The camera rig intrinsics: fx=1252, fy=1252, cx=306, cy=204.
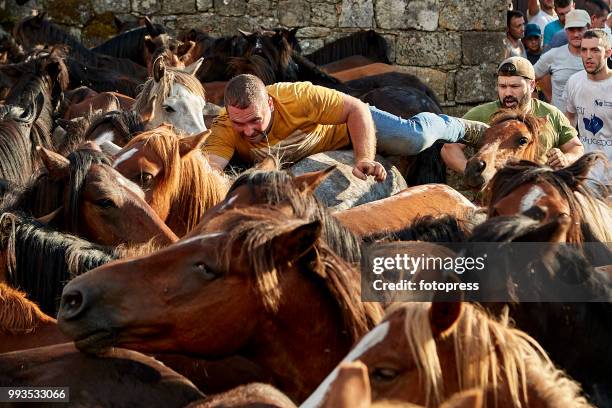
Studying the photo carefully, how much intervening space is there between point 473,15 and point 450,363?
29.8 ft

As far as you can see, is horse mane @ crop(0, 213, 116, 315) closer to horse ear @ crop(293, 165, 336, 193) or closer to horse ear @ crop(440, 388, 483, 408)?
horse ear @ crop(293, 165, 336, 193)

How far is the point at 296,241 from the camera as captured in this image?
3582 mm

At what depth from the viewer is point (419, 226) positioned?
4.70 metres

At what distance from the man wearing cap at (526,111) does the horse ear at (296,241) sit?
10.9 feet

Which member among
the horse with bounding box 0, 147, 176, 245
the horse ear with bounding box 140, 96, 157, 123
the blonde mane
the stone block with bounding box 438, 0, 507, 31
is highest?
the horse with bounding box 0, 147, 176, 245

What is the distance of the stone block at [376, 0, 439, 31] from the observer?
38.5ft

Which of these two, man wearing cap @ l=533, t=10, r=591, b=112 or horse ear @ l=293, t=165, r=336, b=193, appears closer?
horse ear @ l=293, t=165, r=336, b=193

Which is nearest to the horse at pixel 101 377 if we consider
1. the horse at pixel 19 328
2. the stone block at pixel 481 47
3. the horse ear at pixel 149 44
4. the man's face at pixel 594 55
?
the horse at pixel 19 328

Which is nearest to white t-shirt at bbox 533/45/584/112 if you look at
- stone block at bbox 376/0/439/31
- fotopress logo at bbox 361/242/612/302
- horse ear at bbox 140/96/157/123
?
stone block at bbox 376/0/439/31

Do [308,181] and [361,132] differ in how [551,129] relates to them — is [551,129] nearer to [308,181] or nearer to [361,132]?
[361,132]

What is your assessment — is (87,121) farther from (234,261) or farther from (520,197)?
(234,261)

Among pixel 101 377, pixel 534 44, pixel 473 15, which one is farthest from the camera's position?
pixel 534 44

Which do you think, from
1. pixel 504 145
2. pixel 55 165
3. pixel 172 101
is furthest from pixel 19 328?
pixel 172 101

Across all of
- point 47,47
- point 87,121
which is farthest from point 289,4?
point 87,121
